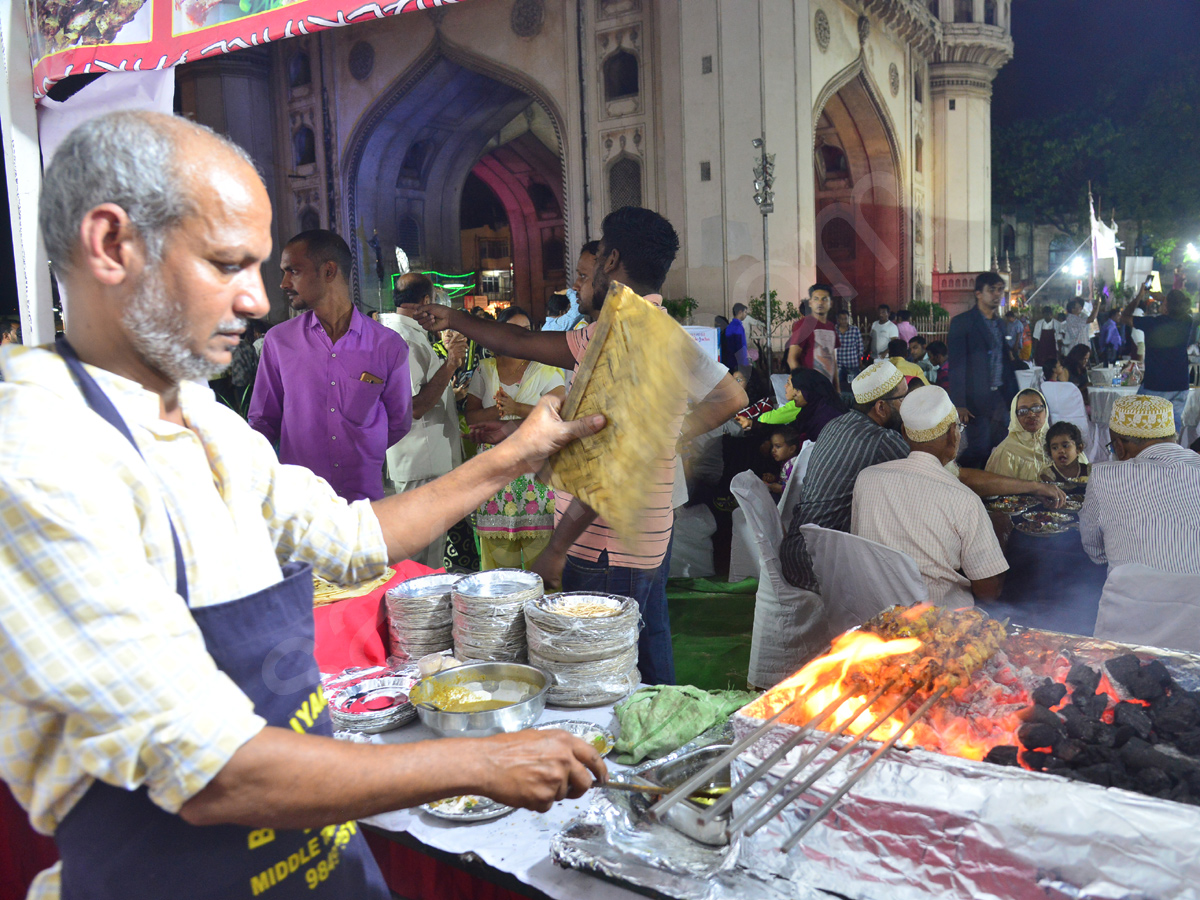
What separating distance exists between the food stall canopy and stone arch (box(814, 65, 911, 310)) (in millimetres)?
10729

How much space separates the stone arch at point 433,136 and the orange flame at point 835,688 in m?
14.8

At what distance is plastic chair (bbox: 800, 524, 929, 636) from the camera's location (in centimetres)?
313

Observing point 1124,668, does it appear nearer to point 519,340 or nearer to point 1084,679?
point 1084,679

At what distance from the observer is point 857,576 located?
10.7 ft

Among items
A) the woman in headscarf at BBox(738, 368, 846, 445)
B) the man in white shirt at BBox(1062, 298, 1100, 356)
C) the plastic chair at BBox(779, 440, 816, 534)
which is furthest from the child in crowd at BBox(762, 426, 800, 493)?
the man in white shirt at BBox(1062, 298, 1100, 356)

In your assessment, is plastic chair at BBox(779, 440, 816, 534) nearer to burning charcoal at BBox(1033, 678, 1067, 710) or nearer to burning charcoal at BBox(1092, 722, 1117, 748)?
burning charcoal at BBox(1033, 678, 1067, 710)

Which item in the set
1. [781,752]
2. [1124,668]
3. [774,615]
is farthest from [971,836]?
[774,615]

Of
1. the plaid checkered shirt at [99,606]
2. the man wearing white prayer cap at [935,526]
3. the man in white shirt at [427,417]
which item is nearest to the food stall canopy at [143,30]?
the man in white shirt at [427,417]

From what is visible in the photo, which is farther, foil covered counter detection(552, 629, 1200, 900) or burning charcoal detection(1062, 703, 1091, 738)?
burning charcoal detection(1062, 703, 1091, 738)

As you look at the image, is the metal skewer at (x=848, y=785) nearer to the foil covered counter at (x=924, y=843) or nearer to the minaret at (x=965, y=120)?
the foil covered counter at (x=924, y=843)

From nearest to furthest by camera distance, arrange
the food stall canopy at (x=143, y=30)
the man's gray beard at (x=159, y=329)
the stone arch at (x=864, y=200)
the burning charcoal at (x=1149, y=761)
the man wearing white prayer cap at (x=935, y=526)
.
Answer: the man's gray beard at (x=159, y=329) → the burning charcoal at (x=1149, y=761) → the man wearing white prayer cap at (x=935, y=526) → the food stall canopy at (x=143, y=30) → the stone arch at (x=864, y=200)

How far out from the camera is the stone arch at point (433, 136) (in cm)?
1625

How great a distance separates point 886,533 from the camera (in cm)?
336

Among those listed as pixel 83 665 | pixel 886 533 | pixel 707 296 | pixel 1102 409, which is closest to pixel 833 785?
pixel 83 665
